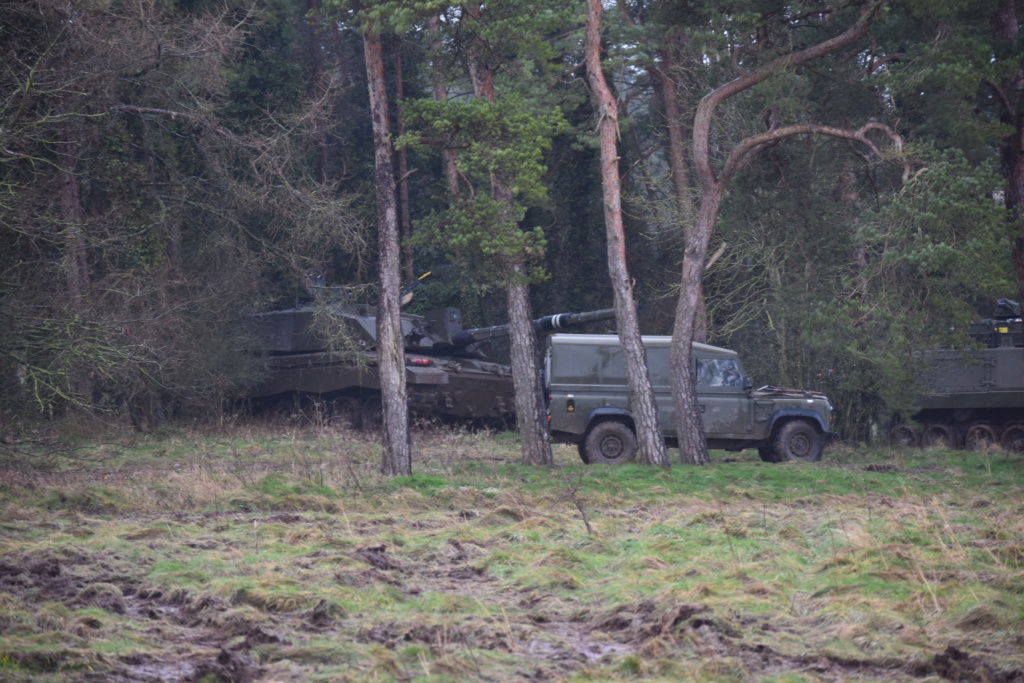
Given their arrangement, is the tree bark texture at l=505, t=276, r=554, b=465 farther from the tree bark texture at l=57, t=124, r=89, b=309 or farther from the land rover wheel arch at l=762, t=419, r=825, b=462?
the tree bark texture at l=57, t=124, r=89, b=309

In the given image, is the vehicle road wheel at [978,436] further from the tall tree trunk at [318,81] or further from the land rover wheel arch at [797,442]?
the tall tree trunk at [318,81]

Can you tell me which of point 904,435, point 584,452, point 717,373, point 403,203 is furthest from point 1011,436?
point 403,203

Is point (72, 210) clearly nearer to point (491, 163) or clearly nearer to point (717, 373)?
point (491, 163)

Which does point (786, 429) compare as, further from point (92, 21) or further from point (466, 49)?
point (92, 21)

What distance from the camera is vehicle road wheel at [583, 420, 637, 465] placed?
1634cm

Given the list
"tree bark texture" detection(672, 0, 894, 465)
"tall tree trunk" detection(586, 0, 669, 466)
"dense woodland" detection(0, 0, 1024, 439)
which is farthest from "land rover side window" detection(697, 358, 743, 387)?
"tall tree trunk" detection(586, 0, 669, 466)

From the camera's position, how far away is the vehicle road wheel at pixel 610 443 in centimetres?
1634

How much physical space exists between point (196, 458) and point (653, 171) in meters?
17.7

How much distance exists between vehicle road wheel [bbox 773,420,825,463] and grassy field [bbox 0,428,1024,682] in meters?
3.86

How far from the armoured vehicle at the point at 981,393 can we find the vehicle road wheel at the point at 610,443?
5838 mm

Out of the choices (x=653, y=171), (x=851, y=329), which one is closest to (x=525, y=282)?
(x=851, y=329)

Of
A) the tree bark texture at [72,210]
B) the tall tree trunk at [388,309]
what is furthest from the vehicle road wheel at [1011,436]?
the tree bark texture at [72,210]

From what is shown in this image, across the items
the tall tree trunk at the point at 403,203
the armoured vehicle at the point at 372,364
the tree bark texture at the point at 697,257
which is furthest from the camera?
the tall tree trunk at the point at 403,203

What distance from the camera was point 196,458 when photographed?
51.6ft
